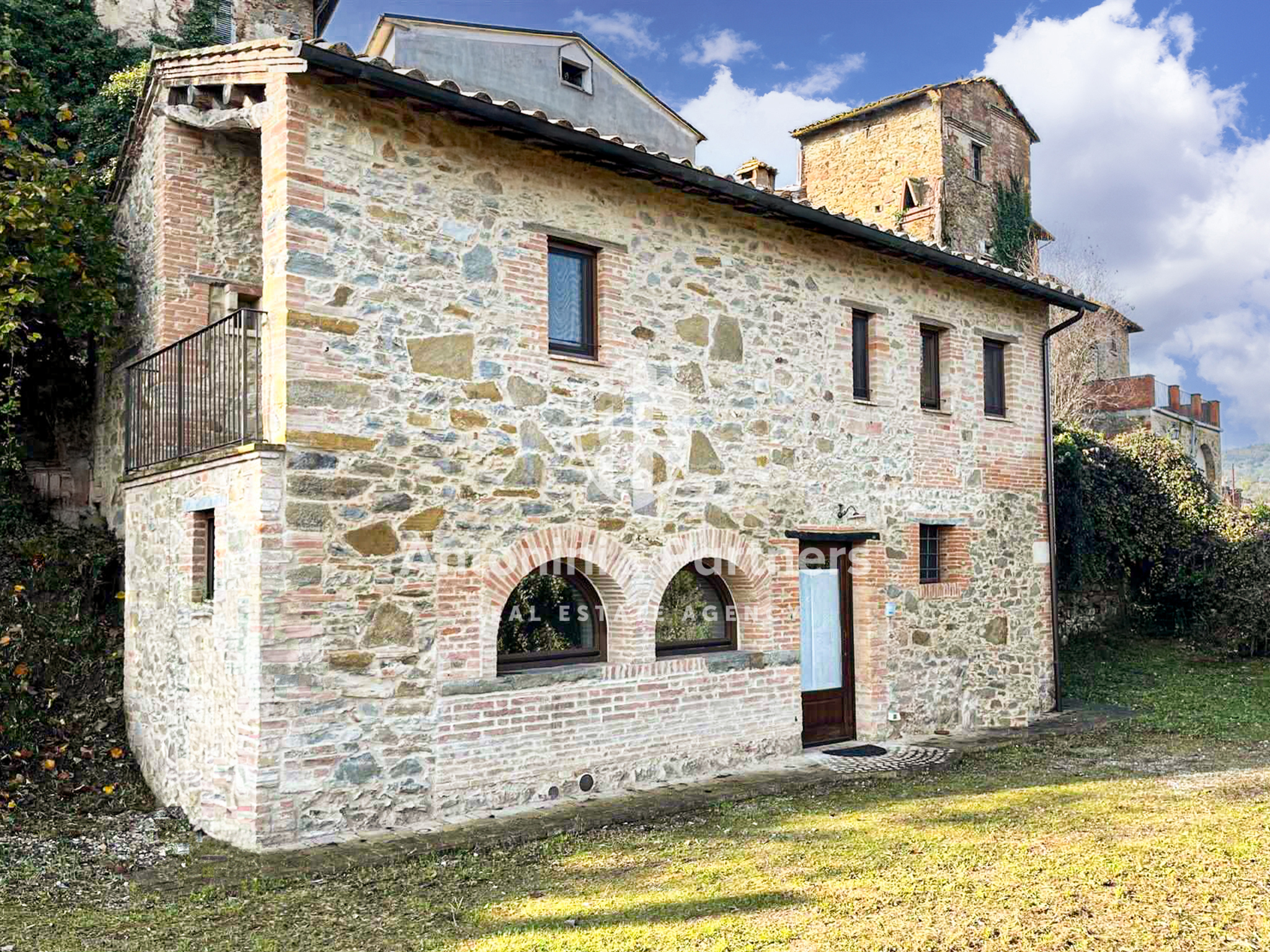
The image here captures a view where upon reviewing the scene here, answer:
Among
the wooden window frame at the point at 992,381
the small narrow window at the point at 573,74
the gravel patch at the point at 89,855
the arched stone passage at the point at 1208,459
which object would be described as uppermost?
the small narrow window at the point at 573,74

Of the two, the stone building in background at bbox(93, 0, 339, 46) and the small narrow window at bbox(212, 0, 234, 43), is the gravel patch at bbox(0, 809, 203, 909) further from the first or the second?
the small narrow window at bbox(212, 0, 234, 43)

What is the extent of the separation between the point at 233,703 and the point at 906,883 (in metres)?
4.43

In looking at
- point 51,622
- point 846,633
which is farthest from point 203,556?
point 846,633

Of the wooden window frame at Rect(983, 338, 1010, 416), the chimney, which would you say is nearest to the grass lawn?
the wooden window frame at Rect(983, 338, 1010, 416)

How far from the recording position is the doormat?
961 cm

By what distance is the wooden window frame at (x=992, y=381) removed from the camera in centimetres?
1213

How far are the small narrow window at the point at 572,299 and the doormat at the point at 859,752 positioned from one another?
4585 mm

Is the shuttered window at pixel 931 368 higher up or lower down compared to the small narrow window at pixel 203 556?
higher up

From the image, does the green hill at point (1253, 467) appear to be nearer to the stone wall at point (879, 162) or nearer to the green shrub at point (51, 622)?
the stone wall at point (879, 162)

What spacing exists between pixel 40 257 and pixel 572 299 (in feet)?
15.1

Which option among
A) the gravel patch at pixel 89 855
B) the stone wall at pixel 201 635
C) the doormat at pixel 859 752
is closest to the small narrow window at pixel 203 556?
the stone wall at pixel 201 635

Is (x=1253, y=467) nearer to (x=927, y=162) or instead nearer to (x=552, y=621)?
(x=927, y=162)

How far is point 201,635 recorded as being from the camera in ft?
23.4

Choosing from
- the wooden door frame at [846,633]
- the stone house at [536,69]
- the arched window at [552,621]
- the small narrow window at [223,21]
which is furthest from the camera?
the small narrow window at [223,21]
